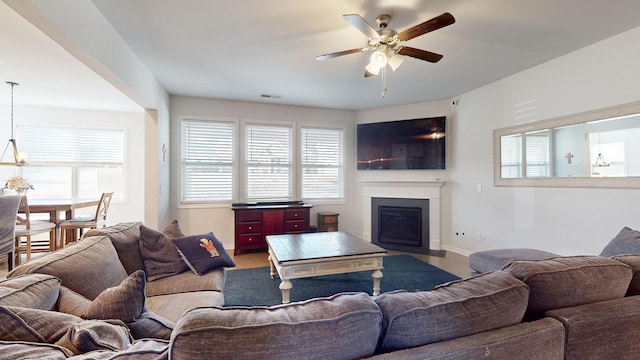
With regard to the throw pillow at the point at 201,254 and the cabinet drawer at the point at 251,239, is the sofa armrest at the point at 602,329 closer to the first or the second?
the throw pillow at the point at 201,254

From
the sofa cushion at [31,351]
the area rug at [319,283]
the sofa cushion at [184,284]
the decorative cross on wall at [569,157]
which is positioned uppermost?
the decorative cross on wall at [569,157]

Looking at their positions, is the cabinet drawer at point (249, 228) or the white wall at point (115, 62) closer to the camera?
the white wall at point (115, 62)

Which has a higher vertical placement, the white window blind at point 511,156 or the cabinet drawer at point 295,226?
the white window blind at point 511,156

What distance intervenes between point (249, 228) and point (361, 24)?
11.0 feet

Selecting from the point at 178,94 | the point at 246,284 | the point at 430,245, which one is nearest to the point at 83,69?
the point at 178,94

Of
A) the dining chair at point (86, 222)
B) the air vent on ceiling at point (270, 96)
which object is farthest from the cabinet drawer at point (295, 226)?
the dining chair at point (86, 222)

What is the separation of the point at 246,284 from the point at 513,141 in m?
3.90

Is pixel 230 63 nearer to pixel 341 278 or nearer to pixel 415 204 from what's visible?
pixel 341 278

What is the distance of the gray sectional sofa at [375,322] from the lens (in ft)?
2.21

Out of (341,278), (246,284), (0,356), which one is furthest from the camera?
(341,278)

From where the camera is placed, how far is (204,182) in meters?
4.63

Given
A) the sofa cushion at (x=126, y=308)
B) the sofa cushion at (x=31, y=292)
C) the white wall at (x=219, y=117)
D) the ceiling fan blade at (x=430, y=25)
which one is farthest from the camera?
the white wall at (x=219, y=117)

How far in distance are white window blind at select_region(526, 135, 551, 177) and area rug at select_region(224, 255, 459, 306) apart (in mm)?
1673

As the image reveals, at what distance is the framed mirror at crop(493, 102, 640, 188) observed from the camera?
259cm
